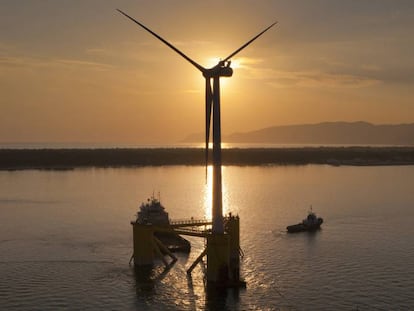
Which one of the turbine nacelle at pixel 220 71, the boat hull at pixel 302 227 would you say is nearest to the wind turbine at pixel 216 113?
the turbine nacelle at pixel 220 71

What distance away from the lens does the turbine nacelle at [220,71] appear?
219 feet

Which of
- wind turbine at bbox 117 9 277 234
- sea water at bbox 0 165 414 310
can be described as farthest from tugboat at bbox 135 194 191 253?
wind turbine at bbox 117 9 277 234

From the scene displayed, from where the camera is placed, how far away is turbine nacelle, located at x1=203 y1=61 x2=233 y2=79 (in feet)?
219

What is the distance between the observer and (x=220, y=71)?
66.8 m

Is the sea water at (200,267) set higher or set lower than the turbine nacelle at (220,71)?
lower

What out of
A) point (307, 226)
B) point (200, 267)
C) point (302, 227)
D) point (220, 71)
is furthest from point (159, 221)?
point (220, 71)

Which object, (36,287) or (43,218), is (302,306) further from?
(43,218)

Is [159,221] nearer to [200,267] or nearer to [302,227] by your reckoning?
[200,267]

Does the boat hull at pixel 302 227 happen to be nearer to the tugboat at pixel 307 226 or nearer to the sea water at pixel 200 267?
the tugboat at pixel 307 226

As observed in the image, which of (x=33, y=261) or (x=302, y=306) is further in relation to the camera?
(x=33, y=261)

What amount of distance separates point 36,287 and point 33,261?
618 inches

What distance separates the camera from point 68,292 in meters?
63.1

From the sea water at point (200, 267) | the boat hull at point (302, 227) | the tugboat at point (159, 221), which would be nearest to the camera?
the sea water at point (200, 267)

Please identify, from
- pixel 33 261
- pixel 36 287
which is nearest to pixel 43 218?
pixel 33 261
